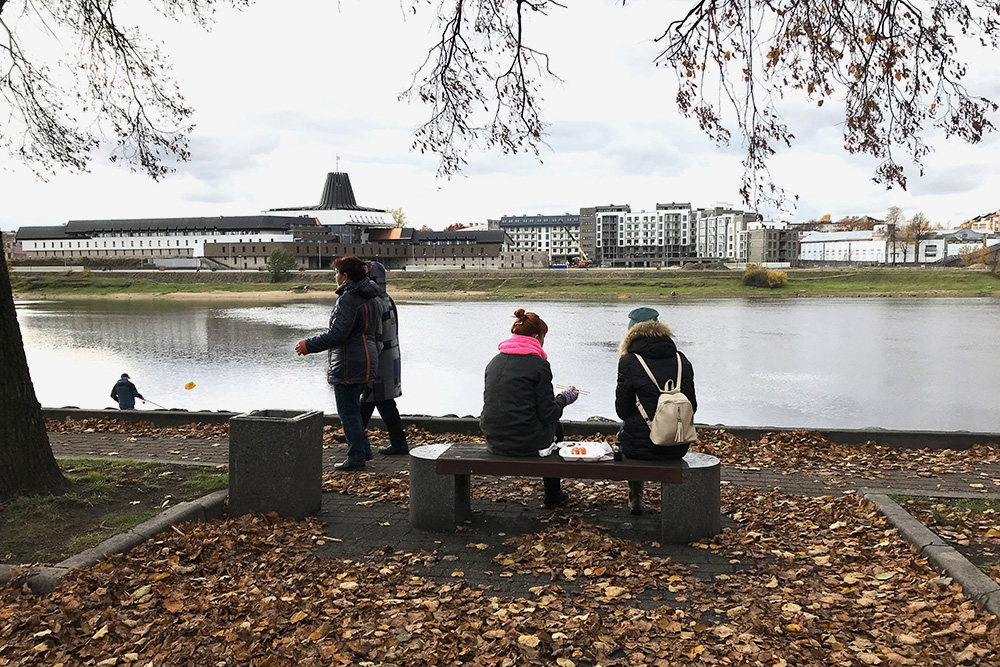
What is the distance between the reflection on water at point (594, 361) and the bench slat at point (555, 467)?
12.2 meters

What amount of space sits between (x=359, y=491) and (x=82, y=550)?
2.35 metres

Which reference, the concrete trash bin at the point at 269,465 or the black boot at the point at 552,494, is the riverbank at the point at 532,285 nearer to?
the black boot at the point at 552,494

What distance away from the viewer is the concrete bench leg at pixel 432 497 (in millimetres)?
5898

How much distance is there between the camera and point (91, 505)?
6.25 meters

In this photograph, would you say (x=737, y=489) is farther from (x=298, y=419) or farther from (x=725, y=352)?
(x=725, y=352)

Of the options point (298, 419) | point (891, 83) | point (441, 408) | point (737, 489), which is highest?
point (891, 83)

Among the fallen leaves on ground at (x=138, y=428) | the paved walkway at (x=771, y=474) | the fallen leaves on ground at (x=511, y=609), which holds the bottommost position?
the fallen leaves on ground at (x=138, y=428)

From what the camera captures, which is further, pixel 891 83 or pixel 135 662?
pixel 891 83

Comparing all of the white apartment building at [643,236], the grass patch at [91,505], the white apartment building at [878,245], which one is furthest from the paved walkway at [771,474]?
the white apartment building at [643,236]

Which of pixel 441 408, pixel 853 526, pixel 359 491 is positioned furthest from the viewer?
pixel 441 408

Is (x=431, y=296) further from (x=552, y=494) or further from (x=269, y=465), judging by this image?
(x=269, y=465)

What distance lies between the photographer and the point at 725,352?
3128 cm

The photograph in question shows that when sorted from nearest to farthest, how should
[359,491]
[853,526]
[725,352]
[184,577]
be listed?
[184,577]
[853,526]
[359,491]
[725,352]

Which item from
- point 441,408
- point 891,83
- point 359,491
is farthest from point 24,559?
point 441,408
